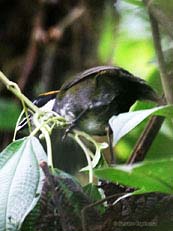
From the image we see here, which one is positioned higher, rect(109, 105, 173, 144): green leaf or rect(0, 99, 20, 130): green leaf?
rect(109, 105, 173, 144): green leaf

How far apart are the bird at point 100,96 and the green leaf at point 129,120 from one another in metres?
0.11

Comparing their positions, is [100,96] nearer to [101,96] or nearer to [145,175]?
[101,96]

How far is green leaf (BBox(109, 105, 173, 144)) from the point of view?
0.63m

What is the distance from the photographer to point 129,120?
25.3 inches

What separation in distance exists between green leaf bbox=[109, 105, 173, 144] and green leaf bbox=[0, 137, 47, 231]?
102 mm

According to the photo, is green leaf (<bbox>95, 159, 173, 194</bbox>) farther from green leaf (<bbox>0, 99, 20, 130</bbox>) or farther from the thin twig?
green leaf (<bbox>0, 99, 20, 130</bbox>)

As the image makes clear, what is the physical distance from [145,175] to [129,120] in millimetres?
71

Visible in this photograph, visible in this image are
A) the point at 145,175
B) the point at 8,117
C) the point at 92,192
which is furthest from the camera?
the point at 8,117

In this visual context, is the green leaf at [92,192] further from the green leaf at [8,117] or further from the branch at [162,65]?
the green leaf at [8,117]

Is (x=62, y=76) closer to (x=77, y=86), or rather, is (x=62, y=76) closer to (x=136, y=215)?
(x=77, y=86)

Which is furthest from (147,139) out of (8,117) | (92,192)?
(8,117)

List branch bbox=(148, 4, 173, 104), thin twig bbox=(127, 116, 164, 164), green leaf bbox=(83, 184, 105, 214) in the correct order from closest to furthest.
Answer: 1. green leaf bbox=(83, 184, 105, 214)
2. branch bbox=(148, 4, 173, 104)
3. thin twig bbox=(127, 116, 164, 164)

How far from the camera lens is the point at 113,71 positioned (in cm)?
77

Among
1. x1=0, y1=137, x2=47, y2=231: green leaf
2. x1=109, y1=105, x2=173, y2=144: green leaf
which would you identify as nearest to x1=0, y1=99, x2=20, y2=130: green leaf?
x1=0, y1=137, x2=47, y2=231: green leaf
